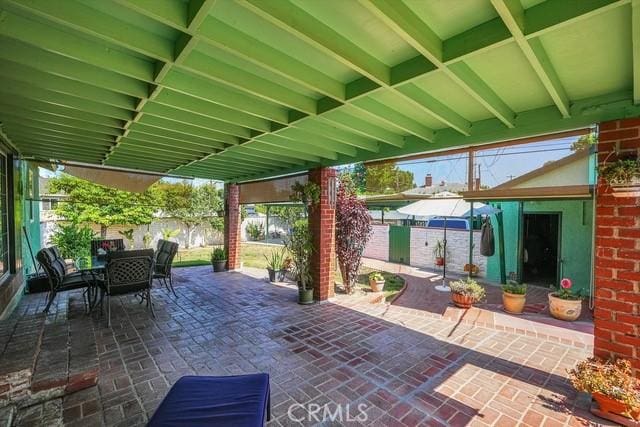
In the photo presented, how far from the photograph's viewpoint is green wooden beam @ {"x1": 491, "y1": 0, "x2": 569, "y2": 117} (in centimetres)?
148

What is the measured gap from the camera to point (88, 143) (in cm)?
453

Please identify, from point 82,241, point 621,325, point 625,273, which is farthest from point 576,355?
point 82,241

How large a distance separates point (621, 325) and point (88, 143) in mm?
7022

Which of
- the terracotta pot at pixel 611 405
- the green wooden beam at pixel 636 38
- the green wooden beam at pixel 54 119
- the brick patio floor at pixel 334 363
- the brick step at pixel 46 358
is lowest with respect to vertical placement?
the brick patio floor at pixel 334 363

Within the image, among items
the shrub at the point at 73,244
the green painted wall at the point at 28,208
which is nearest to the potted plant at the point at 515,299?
the green painted wall at the point at 28,208

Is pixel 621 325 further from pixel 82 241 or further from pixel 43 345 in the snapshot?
pixel 82 241

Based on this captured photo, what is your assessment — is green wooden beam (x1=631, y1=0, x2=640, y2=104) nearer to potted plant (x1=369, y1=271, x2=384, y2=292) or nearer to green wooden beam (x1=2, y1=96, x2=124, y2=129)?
green wooden beam (x1=2, y1=96, x2=124, y2=129)

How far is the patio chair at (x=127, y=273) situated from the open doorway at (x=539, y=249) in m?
9.07

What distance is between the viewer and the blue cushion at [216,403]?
181cm

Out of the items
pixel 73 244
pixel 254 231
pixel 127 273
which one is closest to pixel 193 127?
pixel 127 273

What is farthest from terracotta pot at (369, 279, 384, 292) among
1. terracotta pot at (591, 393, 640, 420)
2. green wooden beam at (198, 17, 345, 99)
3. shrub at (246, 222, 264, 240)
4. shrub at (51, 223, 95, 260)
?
shrub at (246, 222, 264, 240)

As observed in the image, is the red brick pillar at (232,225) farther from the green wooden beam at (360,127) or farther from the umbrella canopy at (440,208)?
the green wooden beam at (360,127)

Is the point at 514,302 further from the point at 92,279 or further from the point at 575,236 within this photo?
the point at 92,279

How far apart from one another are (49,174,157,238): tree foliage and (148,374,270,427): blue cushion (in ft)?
35.7
